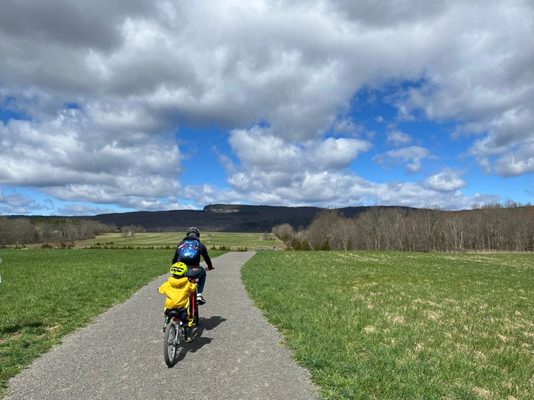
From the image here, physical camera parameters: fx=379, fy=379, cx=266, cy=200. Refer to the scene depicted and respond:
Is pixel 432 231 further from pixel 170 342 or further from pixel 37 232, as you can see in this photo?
pixel 37 232

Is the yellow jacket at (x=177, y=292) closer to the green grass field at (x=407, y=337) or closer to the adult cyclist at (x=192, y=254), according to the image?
the adult cyclist at (x=192, y=254)

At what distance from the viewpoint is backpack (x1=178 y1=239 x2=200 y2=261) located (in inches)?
391

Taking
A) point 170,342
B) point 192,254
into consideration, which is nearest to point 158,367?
point 170,342

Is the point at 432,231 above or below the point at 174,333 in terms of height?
above

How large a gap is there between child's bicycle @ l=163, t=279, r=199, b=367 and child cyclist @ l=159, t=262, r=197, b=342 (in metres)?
0.08

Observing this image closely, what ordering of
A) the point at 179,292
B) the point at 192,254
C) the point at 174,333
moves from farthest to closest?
1. the point at 192,254
2. the point at 179,292
3. the point at 174,333

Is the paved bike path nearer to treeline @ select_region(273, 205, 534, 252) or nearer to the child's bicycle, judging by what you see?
the child's bicycle

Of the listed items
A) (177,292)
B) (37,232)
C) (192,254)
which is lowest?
(37,232)

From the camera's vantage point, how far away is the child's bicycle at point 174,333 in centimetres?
752

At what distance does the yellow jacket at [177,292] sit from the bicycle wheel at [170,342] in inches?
16.5

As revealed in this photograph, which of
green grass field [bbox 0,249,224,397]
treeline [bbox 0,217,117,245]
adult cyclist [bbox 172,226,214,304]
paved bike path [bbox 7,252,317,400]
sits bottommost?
treeline [bbox 0,217,117,245]

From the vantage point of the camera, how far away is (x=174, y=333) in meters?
8.01

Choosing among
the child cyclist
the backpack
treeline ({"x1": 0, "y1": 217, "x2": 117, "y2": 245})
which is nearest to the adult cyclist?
the backpack

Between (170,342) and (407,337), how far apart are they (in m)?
6.16
